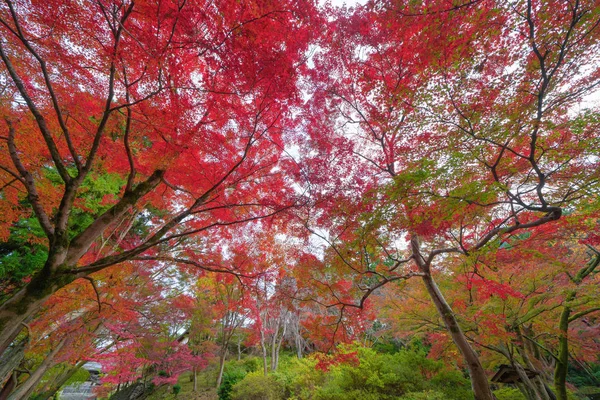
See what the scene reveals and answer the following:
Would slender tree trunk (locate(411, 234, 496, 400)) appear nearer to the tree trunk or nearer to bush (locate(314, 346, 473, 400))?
the tree trunk

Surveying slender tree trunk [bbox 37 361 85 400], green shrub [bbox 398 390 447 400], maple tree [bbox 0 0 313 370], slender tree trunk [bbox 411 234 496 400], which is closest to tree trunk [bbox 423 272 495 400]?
slender tree trunk [bbox 411 234 496 400]

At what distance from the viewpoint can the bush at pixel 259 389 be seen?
8766 millimetres

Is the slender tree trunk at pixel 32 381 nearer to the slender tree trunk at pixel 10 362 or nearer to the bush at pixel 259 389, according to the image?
the slender tree trunk at pixel 10 362

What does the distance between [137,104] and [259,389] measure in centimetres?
1047

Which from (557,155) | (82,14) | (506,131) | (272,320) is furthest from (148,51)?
(272,320)

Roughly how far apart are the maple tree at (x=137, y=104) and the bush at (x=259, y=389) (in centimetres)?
785

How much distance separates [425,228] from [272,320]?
11306mm

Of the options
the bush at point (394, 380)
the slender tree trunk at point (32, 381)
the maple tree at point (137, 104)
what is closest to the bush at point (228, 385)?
the bush at point (394, 380)

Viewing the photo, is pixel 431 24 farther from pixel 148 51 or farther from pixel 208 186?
pixel 208 186

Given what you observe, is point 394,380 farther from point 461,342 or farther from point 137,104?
point 137,104

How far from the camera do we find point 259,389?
8812mm

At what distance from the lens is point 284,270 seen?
8195 mm

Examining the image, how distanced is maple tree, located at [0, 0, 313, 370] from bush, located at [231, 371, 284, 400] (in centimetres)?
785

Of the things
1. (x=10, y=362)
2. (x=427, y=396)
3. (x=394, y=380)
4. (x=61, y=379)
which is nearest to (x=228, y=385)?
(x=61, y=379)
